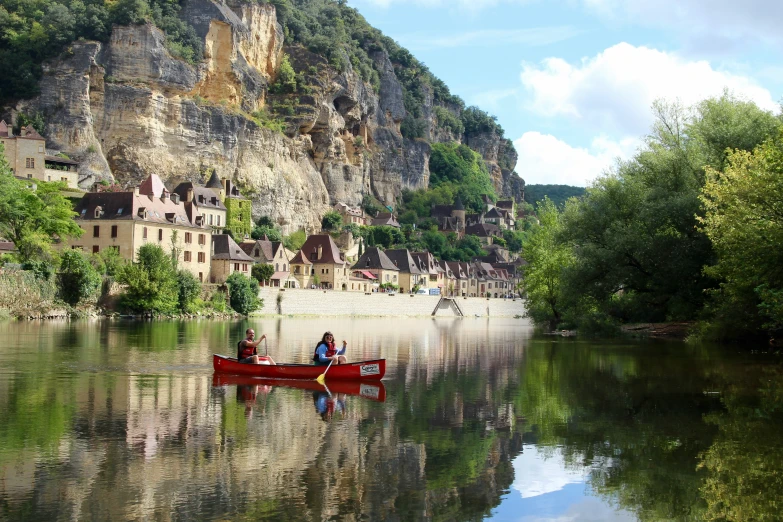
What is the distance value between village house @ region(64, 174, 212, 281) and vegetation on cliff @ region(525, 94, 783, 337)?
3815 centimetres

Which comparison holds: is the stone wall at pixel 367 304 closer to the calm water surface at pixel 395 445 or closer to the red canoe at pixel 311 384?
the calm water surface at pixel 395 445

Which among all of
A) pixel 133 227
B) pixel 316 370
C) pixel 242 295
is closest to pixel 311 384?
pixel 316 370

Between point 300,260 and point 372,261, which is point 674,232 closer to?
point 300,260

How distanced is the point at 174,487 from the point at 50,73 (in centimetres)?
9695

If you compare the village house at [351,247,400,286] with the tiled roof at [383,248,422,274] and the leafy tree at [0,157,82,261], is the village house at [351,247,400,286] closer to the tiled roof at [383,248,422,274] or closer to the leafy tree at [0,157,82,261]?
the tiled roof at [383,248,422,274]

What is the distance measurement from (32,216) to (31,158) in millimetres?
28206

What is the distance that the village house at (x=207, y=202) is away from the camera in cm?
9594

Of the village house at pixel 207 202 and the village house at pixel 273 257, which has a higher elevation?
the village house at pixel 207 202

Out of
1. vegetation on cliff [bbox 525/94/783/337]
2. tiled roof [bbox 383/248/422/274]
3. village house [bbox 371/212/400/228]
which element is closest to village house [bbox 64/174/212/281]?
vegetation on cliff [bbox 525/94/783/337]

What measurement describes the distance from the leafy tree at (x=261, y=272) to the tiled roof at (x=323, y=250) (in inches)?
771

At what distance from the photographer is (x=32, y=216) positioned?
62.9 meters

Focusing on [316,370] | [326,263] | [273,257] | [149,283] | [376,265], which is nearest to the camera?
[316,370]

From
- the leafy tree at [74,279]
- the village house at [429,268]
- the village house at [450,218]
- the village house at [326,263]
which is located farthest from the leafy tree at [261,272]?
the village house at [450,218]

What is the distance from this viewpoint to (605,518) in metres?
11.1
